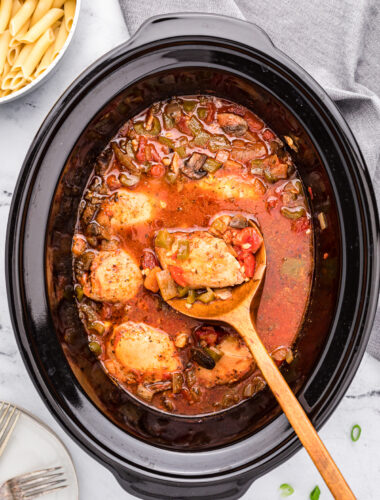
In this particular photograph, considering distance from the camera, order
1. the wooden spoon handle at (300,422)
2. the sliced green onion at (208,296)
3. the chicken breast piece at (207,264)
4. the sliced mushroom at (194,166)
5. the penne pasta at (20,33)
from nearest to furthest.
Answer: the wooden spoon handle at (300,422) → the chicken breast piece at (207,264) → the sliced green onion at (208,296) → the sliced mushroom at (194,166) → the penne pasta at (20,33)

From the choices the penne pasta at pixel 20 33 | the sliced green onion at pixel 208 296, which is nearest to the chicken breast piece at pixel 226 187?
the sliced green onion at pixel 208 296

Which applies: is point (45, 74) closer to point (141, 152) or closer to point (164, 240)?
point (141, 152)

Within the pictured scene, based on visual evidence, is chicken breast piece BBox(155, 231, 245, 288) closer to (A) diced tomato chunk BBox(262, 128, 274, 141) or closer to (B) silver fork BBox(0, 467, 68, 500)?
(A) diced tomato chunk BBox(262, 128, 274, 141)

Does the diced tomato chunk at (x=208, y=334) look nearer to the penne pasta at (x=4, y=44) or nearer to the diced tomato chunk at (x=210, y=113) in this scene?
the diced tomato chunk at (x=210, y=113)

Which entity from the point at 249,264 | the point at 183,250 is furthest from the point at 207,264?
the point at 249,264

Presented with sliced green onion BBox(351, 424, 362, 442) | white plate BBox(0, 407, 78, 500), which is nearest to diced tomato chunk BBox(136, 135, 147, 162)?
white plate BBox(0, 407, 78, 500)

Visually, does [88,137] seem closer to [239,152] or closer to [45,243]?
[45,243]
